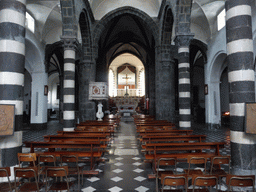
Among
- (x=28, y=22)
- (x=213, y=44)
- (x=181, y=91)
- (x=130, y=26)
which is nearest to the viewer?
(x=181, y=91)

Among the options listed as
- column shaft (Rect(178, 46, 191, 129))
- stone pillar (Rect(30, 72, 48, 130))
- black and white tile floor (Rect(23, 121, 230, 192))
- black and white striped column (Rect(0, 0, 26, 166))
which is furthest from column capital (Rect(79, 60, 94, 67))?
black and white striped column (Rect(0, 0, 26, 166))

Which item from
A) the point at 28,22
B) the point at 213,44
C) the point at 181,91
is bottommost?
the point at 181,91

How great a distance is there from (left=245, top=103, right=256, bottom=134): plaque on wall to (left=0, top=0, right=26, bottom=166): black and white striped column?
5.35 meters

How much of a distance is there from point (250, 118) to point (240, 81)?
36.2 inches

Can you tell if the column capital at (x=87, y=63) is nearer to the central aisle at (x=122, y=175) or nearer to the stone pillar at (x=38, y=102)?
the stone pillar at (x=38, y=102)

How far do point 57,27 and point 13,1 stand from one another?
36.4 ft

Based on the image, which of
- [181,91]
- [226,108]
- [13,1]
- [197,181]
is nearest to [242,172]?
[197,181]

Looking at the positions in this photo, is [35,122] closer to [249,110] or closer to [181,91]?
[181,91]

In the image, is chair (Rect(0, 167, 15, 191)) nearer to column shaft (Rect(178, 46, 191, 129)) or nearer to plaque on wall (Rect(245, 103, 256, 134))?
plaque on wall (Rect(245, 103, 256, 134))

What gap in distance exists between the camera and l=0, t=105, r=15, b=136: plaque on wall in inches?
163

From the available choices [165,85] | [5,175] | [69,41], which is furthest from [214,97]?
[5,175]

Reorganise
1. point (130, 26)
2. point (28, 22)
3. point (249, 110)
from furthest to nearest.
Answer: point (130, 26)
point (28, 22)
point (249, 110)

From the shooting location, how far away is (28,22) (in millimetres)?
12508

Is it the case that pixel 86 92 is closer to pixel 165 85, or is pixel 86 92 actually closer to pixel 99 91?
pixel 99 91
